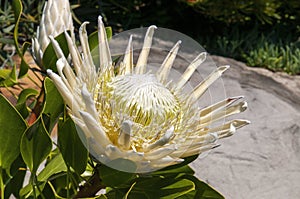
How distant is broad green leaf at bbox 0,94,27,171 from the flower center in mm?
178

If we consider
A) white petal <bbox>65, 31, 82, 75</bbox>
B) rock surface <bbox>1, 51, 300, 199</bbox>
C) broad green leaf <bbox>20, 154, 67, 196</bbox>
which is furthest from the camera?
rock surface <bbox>1, 51, 300, 199</bbox>

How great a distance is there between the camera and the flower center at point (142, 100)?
0.79 meters

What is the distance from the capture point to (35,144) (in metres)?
0.86

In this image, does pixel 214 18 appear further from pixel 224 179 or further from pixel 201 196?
pixel 201 196

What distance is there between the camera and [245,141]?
3.20m

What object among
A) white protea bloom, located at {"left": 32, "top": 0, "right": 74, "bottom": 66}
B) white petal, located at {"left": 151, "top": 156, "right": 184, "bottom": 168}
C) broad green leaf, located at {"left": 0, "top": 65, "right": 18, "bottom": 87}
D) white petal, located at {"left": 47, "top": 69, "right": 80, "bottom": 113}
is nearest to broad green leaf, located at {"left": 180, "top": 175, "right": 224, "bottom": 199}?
white petal, located at {"left": 151, "top": 156, "right": 184, "bottom": 168}

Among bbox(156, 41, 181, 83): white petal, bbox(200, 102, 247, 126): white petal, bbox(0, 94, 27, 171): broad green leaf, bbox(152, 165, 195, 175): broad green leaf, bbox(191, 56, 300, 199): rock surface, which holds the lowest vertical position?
bbox(191, 56, 300, 199): rock surface

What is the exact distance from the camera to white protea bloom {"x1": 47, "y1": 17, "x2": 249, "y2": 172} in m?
0.74

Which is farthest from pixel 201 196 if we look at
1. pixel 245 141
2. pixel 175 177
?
pixel 245 141

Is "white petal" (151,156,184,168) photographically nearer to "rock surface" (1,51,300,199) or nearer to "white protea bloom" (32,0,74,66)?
"white protea bloom" (32,0,74,66)

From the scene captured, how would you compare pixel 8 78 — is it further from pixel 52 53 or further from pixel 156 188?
pixel 156 188

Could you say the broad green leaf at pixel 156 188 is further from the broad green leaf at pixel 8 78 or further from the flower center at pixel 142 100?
the broad green leaf at pixel 8 78

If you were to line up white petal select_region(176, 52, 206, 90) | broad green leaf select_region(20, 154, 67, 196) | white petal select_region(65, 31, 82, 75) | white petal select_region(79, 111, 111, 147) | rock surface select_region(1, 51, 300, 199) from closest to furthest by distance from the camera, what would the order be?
white petal select_region(79, 111, 111, 147)
white petal select_region(65, 31, 82, 75)
white petal select_region(176, 52, 206, 90)
broad green leaf select_region(20, 154, 67, 196)
rock surface select_region(1, 51, 300, 199)

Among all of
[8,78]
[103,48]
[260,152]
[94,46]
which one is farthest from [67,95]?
[260,152]
